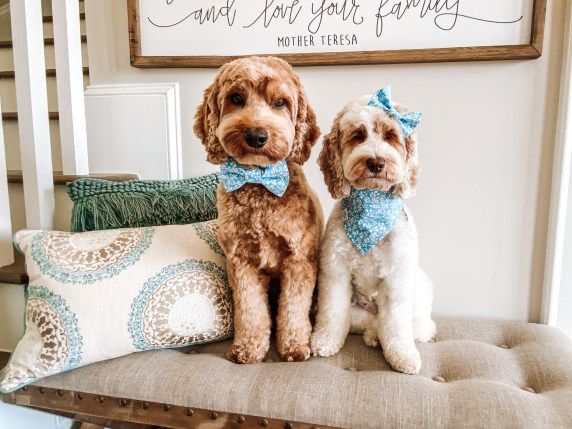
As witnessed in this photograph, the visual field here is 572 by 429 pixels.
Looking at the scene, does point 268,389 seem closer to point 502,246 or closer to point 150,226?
point 150,226

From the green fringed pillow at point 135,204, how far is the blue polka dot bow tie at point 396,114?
0.67 metres

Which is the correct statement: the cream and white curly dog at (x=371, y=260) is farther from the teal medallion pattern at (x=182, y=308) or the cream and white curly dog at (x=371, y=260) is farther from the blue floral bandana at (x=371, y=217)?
the teal medallion pattern at (x=182, y=308)

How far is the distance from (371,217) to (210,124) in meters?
0.48

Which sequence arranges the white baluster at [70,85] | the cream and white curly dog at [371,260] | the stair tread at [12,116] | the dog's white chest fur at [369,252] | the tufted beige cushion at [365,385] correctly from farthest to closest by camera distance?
the stair tread at [12,116] → the white baluster at [70,85] → the dog's white chest fur at [369,252] → the cream and white curly dog at [371,260] → the tufted beige cushion at [365,385]

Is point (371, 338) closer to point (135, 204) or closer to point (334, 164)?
point (334, 164)

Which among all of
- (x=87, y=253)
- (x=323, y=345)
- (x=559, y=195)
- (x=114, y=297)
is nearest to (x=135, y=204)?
(x=87, y=253)

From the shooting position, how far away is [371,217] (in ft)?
3.76

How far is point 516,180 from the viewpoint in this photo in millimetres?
1542

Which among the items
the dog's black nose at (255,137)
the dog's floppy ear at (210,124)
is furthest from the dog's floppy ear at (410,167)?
the dog's floppy ear at (210,124)

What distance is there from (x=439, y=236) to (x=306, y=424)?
923 mm

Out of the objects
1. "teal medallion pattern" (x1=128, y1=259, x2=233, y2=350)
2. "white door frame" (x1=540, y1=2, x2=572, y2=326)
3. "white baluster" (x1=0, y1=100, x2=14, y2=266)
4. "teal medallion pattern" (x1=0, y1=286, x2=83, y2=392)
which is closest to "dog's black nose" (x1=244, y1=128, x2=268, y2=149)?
"teal medallion pattern" (x1=128, y1=259, x2=233, y2=350)

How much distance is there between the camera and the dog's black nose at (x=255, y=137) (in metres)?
1.03

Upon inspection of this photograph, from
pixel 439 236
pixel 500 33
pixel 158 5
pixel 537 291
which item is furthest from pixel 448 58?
pixel 158 5

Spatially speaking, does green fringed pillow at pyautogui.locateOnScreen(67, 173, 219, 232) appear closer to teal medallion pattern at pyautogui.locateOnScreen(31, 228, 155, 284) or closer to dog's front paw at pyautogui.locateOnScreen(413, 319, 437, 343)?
teal medallion pattern at pyautogui.locateOnScreen(31, 228, 155, 284)
